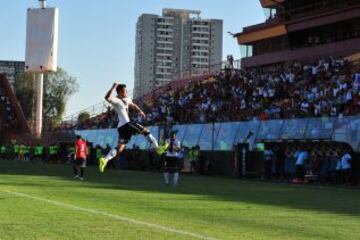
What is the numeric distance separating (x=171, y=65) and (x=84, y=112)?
62.6 m

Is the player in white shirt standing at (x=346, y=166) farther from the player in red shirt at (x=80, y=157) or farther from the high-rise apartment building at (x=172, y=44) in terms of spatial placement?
the high-rise apartment building at (x=172, y=44)

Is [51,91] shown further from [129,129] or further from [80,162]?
[129,129]

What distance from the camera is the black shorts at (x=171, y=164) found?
26.0 meters

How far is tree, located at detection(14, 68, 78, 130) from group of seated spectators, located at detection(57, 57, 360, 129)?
52.4 m

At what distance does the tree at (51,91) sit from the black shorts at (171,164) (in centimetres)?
8745

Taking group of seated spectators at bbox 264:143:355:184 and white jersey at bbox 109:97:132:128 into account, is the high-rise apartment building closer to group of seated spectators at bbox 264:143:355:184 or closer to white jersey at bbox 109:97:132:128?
group of seated spectators at bbox 264:143:355:184

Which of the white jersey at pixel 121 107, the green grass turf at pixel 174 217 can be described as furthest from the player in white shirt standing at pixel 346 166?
the white jersey at pixel 121 107

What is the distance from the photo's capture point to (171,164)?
26109mm

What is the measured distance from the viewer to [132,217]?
12.8m

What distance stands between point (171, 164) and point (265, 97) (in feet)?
65.4

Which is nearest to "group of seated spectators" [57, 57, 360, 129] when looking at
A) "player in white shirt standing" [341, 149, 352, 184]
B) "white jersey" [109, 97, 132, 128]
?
"player in white shirt standing" [341, 149, 352, 184]

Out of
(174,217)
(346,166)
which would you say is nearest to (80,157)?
(346,166)

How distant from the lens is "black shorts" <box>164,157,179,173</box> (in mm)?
26047

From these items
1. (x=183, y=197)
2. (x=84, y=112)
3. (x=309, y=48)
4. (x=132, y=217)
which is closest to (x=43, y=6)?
(x=84, y=112)
